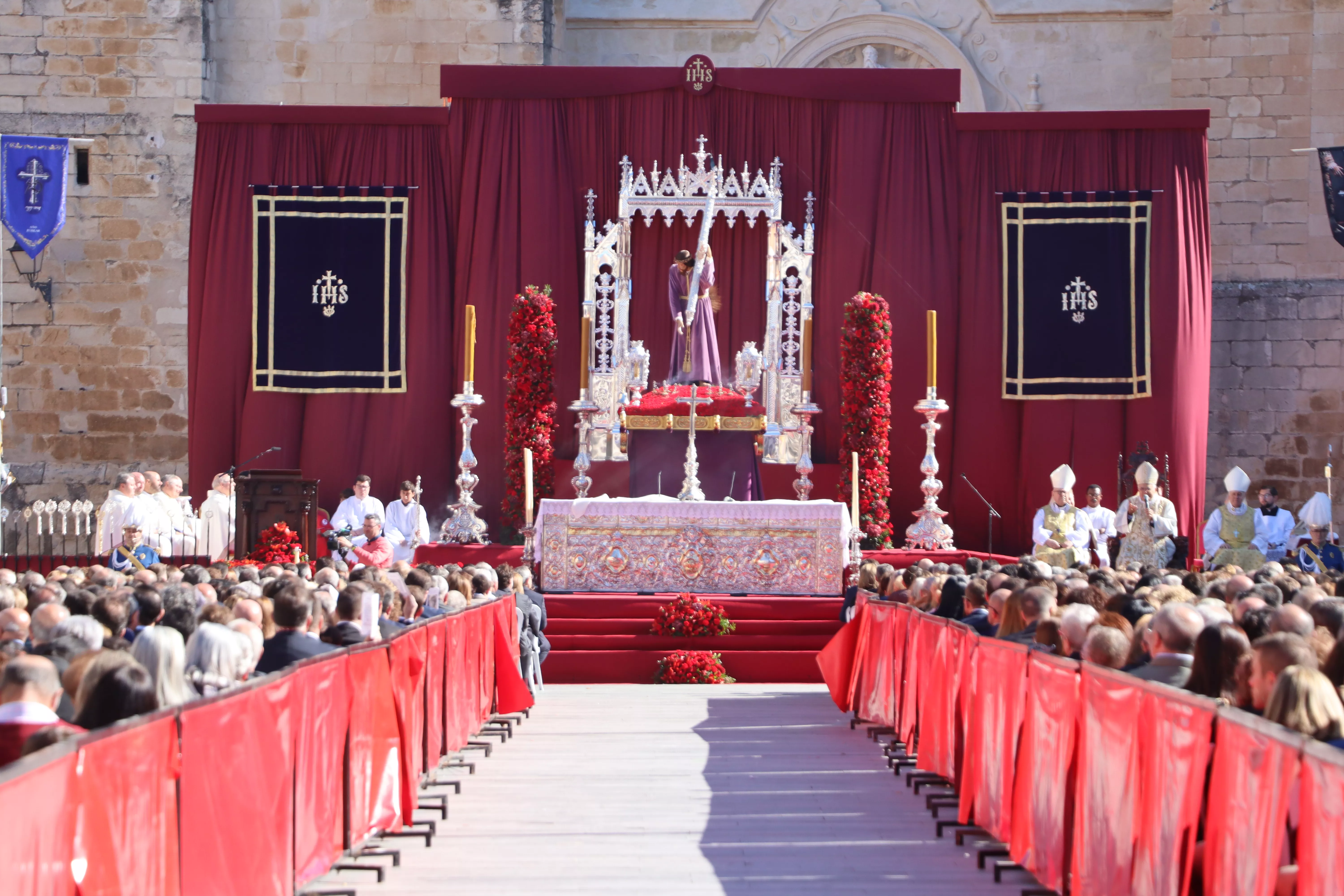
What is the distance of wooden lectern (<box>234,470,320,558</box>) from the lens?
12945 mm

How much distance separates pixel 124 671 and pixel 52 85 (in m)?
16.2

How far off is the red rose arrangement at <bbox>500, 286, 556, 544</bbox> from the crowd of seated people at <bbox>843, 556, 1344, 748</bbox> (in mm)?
6901

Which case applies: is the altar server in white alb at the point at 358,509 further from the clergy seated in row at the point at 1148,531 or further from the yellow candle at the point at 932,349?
the clergy seated in row at the point at 1148,531

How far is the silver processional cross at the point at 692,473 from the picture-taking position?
1347 centimetres

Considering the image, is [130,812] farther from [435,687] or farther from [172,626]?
[435,687]

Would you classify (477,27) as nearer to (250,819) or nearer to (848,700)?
(848,700)

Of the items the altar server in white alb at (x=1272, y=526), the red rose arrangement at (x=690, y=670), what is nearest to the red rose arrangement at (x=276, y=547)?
the red rose arrangement at (x=690, y=670)

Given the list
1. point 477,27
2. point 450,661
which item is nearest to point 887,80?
point 477,27

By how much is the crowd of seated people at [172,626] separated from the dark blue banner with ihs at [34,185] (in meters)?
7.73

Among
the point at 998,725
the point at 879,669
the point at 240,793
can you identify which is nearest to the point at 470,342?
the point at 879,669

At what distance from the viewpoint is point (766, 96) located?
56.4 feet

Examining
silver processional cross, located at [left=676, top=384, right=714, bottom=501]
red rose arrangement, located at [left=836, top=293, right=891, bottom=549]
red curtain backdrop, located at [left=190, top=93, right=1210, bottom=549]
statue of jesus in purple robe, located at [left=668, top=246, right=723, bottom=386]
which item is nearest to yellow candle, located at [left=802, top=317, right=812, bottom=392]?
red rose arrangement, located at [left=836, top=293, right=891, bottom=549]

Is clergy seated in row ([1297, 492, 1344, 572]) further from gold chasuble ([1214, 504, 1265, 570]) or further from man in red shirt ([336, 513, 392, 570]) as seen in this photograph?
man in red shirt ([336, 513, 392, 570])

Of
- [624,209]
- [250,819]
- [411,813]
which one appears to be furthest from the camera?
[624,209]
